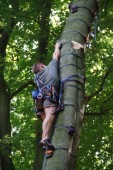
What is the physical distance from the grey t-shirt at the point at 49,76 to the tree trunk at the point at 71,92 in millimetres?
81

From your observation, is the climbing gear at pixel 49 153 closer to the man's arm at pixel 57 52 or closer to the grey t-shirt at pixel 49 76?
the grey t-shirt at pixel 49 76

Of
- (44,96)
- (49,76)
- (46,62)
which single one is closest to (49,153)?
(44,96)

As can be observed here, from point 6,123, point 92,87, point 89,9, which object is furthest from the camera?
point 92,87

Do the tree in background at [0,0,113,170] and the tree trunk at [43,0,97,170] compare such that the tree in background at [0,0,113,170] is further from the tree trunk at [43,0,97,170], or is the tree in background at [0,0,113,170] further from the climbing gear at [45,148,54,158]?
the climbing gear at [45,148,54,158]

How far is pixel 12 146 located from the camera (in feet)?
26.0

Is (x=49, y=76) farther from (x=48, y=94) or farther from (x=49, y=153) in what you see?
(x=49, y=153)

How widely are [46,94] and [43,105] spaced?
15 centimetres

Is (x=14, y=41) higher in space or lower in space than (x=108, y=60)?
higher

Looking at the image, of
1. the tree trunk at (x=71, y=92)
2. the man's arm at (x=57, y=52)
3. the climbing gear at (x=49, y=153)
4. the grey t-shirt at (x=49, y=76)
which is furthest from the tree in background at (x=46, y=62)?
the climbing gear at (x=49, y=153)

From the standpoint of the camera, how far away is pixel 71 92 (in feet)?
12.2

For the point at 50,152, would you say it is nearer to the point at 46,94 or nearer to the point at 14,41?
the point at 46,94

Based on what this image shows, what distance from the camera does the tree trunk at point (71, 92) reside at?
10.7 ft

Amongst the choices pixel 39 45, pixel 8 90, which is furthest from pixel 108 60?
pixel 8 90

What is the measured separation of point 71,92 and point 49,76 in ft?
1.70
